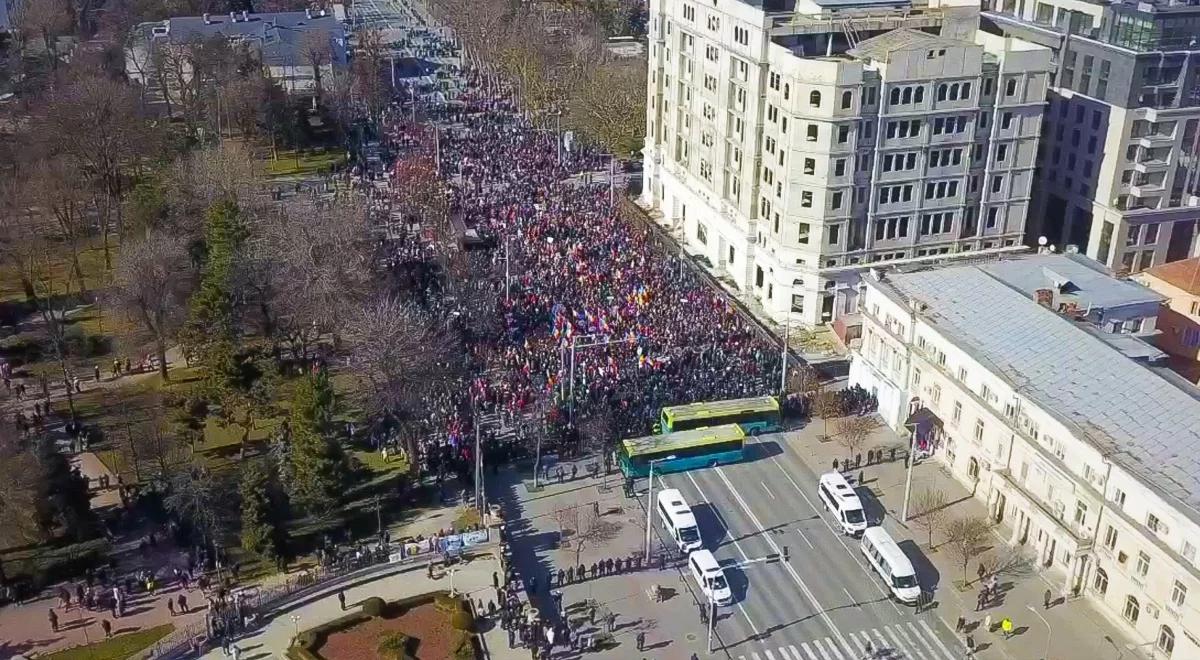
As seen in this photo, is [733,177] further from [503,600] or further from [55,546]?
[55,546]

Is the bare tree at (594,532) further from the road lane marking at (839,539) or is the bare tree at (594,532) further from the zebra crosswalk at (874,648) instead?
the road lane marking at (839,539)

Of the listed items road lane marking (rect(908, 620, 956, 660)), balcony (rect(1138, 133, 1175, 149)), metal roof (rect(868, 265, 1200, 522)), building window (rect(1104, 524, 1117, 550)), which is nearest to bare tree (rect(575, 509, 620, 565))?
road lane marking (rect(908, 620, 956, 660))

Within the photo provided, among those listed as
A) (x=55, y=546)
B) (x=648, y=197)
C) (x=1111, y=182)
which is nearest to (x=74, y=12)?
(x=648, y=197)

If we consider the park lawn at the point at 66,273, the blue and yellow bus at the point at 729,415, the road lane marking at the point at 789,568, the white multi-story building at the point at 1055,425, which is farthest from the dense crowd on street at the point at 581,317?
the park lawn at the point at 66,273

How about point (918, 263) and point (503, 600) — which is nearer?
point (503, 600)

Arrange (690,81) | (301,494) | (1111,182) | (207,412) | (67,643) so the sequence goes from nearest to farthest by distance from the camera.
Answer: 1. (67,643)
2. (301,494)
3. (207,412)
4. (1111,182)
5. (690,81)

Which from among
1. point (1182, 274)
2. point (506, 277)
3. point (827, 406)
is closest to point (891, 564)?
point (827, 406)

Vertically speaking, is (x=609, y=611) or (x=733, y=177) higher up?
(x=733, y=177)

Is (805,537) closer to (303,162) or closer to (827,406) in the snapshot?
(827,406)
